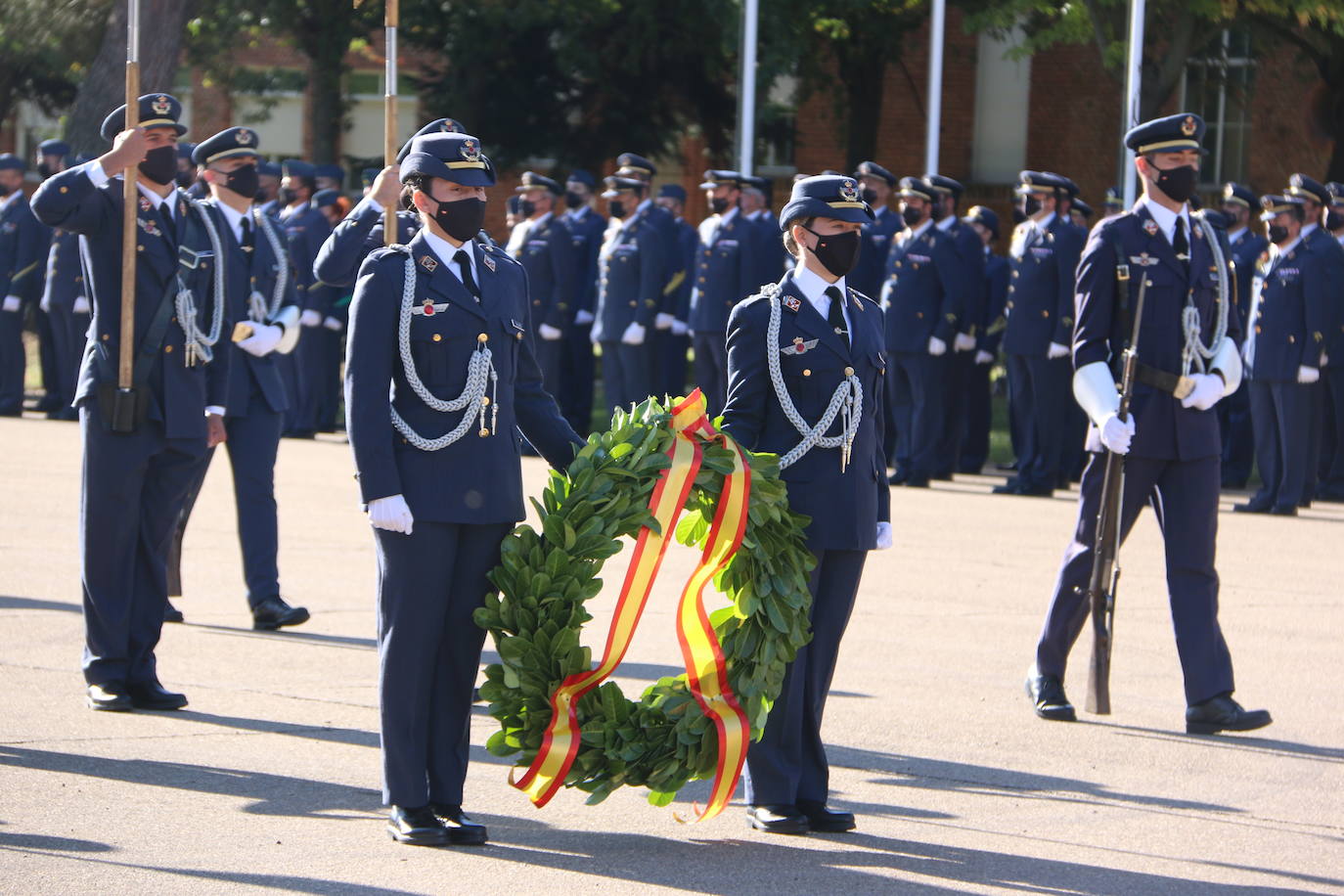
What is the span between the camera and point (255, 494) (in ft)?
29.6

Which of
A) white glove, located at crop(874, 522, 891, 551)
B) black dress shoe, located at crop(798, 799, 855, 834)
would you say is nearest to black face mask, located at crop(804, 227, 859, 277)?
white glove, located at crop(874, 522, 891, 551)

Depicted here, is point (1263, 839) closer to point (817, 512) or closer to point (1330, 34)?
point (817, 512)

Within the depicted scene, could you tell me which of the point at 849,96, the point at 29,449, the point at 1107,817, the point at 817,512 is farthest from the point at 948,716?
the point at 849,96

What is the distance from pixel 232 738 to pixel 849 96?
24.7m

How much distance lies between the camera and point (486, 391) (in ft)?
18.6

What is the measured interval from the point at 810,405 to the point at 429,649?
1.36 meters

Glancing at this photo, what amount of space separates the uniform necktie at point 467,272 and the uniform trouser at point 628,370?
35.4 feet

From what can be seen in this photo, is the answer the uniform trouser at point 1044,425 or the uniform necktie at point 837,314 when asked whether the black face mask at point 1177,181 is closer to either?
the uniform necktie at point 837,314

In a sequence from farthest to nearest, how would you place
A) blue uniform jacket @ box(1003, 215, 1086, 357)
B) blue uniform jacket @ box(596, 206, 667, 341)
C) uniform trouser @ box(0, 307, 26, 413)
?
uniform trouser @ box(0, 307, 26, 413)
blue uniform jacket @ box(596, 206, 667, 341)
blue uniform jacket @ box(1003, 215, 1086, 357)

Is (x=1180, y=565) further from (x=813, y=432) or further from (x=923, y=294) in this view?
(x=923, y=294)

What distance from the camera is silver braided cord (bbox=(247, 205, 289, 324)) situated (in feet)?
30.0

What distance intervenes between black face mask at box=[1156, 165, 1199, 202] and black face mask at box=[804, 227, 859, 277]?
1.97 meters

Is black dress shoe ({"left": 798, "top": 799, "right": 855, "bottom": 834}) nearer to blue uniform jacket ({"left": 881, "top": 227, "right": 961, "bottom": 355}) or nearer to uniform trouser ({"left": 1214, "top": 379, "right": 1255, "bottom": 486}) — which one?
blue uniform jacket ({"left": 881, "top": 227, "right": 961, "bottom": 355})

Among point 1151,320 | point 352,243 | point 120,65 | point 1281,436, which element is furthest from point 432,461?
point 120,65
